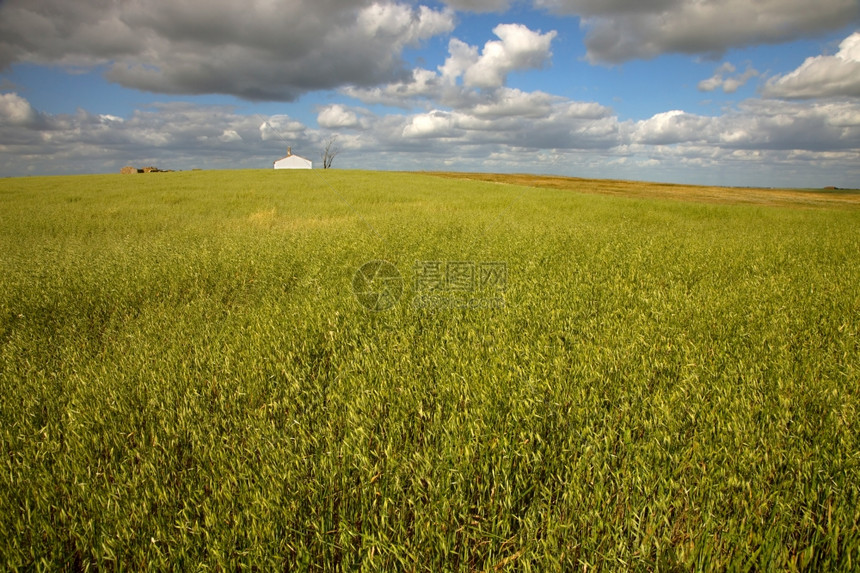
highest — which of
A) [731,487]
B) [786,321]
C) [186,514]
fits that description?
[786,321]

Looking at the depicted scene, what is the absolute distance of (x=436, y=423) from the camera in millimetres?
2051

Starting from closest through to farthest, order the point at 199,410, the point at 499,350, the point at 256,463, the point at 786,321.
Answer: the point at 256,463, the point at 199,410, the point at 499,350, the point at 786,321

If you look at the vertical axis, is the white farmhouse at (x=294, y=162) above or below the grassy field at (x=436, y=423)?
above

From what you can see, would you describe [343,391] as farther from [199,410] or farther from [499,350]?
[499,350]

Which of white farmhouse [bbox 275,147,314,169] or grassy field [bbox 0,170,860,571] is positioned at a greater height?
white farmhouse [bbox 275,147,314,169]

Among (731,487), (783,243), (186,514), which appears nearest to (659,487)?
(731,487)

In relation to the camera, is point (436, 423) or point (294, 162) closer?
point (436, 423)

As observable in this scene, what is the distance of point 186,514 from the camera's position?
160 cm

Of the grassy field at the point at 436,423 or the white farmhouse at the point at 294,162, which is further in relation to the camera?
the white farmhouse at the point at 294,162

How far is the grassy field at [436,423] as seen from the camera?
57.0 inches

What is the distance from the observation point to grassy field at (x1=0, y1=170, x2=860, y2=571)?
145 cm

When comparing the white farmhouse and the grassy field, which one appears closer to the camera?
the grassy field

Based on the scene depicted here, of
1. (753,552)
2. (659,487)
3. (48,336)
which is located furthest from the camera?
(48,336)

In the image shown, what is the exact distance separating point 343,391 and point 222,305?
2.64m
